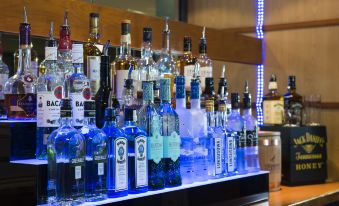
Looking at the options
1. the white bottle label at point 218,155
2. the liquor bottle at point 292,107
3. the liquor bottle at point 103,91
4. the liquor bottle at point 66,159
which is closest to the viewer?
the liquor bottle at point 66,159

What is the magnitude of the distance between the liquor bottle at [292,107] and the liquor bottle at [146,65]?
141 cm

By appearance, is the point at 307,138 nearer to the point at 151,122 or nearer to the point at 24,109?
the point at 151,122

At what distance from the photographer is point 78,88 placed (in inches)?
57.4

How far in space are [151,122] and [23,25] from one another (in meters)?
0.45

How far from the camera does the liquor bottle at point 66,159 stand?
4.30 feet

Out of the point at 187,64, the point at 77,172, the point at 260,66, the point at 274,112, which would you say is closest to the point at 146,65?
the point at 187,64

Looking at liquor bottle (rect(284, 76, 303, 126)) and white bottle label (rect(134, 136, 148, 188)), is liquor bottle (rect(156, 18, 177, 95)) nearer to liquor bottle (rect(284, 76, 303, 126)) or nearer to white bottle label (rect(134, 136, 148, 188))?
white bottle label (rect(134, 136, 148, 188))

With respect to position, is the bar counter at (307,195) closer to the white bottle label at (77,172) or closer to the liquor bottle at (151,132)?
the liquor bottle at (151,132)

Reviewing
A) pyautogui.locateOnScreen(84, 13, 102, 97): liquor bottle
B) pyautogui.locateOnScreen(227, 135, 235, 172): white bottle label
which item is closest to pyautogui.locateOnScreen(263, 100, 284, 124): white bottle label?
pyautogui.locateOnScreen(227, 135, 235, 172): white bottle label

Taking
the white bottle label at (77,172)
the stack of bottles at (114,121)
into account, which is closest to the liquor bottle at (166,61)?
the stack of bottles at (114,121)

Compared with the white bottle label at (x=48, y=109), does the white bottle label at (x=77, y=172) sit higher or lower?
lower

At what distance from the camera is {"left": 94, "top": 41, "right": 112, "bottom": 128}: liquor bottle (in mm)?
1532

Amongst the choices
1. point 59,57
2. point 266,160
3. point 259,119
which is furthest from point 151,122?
point 259,119

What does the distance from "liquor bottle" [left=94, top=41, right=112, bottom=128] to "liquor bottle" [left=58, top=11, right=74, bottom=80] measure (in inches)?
3.6
